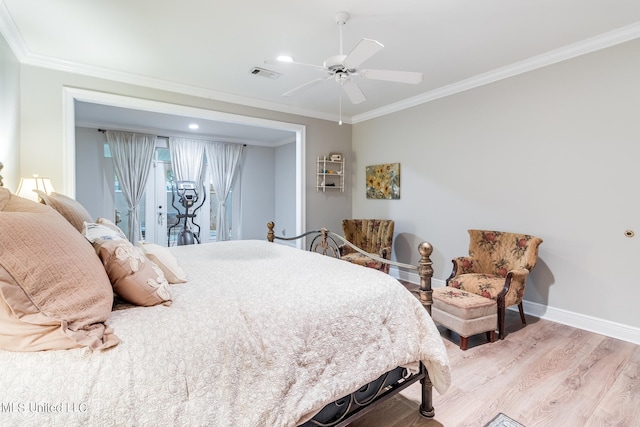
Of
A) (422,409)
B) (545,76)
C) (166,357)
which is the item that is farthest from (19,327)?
(545,76)

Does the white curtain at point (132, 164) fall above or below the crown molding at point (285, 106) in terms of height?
below

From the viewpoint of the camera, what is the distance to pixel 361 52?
201 cm

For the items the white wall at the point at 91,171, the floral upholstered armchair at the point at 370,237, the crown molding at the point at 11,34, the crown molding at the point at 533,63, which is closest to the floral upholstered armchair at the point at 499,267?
the floral upholstered armchair at the point at 370,237

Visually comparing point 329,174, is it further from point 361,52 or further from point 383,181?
point 361,52

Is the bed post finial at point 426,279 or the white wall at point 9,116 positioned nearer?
the bed post finial at point 426,279

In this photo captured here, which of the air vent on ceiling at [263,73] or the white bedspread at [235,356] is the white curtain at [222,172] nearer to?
the air vent on ceiling at [263,73]

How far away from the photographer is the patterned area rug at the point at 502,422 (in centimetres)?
170

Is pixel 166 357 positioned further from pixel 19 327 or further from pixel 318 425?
pixel 318 425

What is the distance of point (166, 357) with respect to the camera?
1.00 m

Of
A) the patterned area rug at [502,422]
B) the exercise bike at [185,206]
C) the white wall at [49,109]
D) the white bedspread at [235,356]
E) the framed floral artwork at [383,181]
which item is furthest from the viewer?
the exercise bike at [185,206]

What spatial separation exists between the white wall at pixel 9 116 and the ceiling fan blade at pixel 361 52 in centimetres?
264

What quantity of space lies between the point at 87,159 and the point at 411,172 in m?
5.38

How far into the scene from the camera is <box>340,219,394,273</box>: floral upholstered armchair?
4086 millimetres

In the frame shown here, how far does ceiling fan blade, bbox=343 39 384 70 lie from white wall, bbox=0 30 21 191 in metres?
2.64
